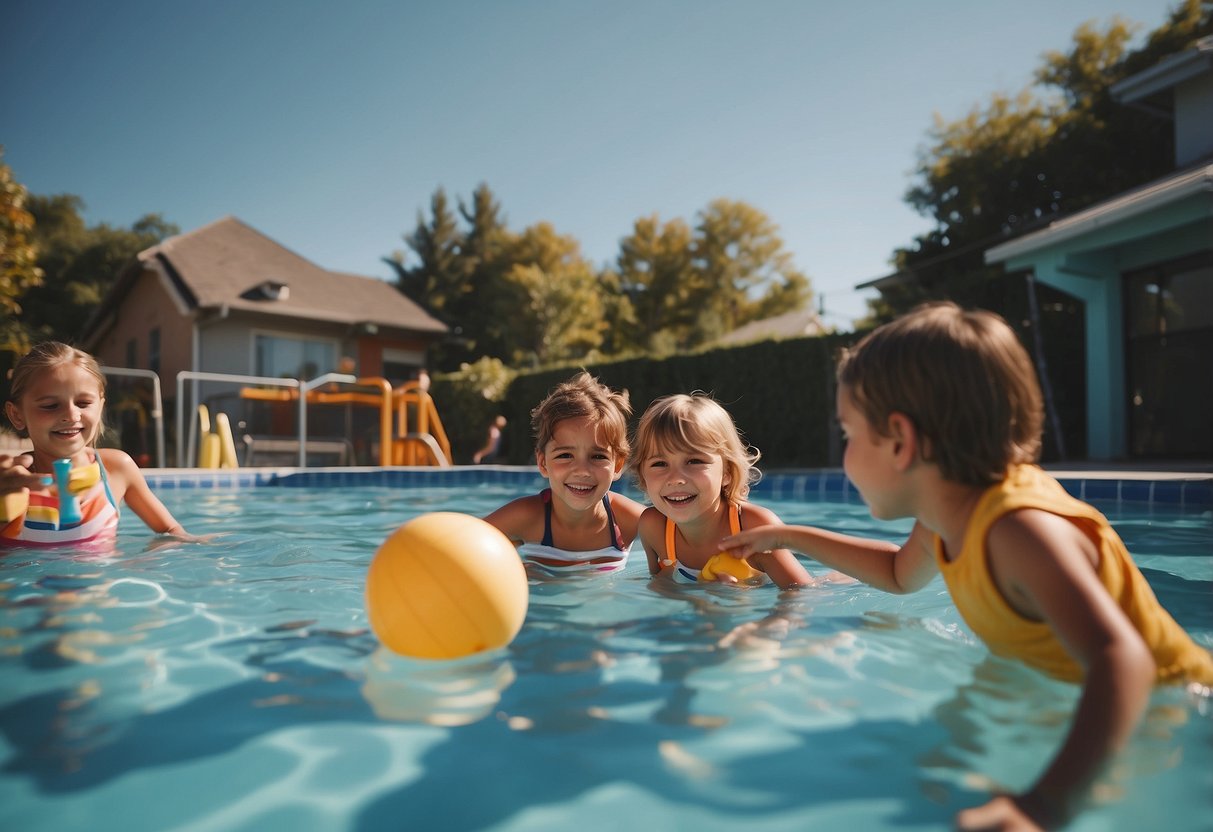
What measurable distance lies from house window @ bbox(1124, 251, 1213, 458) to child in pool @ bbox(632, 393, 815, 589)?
11088 millimetres

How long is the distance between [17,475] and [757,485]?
849cm

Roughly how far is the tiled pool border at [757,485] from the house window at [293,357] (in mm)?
11614

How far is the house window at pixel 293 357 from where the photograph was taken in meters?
22.6

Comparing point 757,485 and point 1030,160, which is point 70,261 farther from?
point 1030,160

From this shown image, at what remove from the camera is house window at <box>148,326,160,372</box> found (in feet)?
79.9

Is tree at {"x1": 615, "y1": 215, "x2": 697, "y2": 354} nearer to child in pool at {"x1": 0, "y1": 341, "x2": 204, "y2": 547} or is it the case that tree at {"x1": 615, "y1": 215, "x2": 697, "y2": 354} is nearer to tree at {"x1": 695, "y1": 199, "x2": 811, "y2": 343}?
tree at {"x1": 695, "y1": 199, "x2": 811, "y2": 343}

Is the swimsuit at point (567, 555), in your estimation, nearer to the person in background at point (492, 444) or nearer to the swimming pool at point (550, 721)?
the swimming pool at point (550, 721)

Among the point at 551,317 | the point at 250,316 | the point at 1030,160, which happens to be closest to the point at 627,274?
the point at 551,317

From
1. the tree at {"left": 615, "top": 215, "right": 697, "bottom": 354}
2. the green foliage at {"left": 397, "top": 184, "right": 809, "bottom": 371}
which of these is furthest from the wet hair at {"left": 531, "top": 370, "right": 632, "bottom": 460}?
the tree at {"left": 615, "top": 215, "right": 697, "bottom": 354}

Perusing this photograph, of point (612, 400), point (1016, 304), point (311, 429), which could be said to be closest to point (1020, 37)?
point (1016, 304)

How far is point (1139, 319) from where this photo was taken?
12.3 metres

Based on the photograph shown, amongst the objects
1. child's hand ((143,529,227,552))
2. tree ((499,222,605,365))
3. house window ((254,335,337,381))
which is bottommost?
child's hand ((143,529,227,552))

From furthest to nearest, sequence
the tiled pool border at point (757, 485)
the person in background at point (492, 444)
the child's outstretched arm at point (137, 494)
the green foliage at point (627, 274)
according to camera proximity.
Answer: the green foliage at point (627, 274) < the person in background at point (492, 444) < the tiled pool border at point (757, 485) < the child's outstretched arm at point (137, 494)

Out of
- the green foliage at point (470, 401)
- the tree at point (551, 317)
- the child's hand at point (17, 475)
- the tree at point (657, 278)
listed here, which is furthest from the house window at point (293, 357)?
the tree at point (657, 278)
